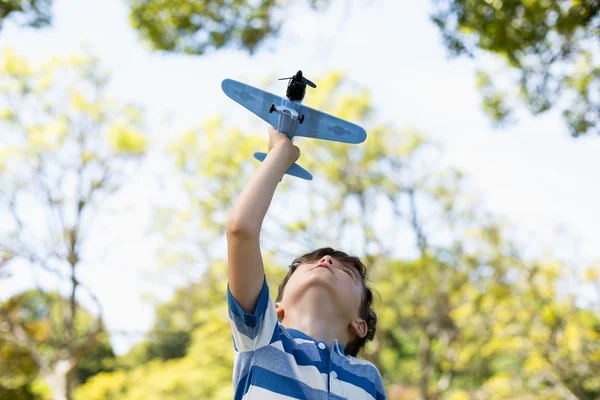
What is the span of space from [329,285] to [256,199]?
33 centimetres

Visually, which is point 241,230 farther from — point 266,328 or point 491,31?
point 491,31

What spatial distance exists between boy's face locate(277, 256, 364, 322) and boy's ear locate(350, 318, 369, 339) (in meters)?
0.01

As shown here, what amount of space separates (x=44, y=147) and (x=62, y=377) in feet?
11.1

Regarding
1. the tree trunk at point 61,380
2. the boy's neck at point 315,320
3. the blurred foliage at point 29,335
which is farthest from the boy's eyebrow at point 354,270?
the blurred foliage at point 29,335

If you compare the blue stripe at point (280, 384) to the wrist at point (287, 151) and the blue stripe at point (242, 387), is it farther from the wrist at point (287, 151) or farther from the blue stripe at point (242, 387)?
the wrist at point (287, 151)

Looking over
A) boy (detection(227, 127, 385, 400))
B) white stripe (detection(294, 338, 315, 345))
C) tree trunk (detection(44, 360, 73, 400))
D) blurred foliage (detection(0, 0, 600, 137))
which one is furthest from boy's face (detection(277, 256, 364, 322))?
tree trunk (detection(44, 360, 73, 400))

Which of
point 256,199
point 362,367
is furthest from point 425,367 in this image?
point 256,199

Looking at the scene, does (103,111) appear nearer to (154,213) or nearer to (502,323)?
(154,213)

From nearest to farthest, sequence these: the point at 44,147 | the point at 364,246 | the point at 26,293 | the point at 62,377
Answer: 1. the point at 62,377
2. the point at 44,147
3. the point at 26,293
4. the point at 364,246

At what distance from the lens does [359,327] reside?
4.40 feet

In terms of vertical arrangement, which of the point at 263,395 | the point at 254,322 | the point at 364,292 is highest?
the point at 364,292

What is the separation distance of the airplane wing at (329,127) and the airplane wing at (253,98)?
54 millimetres

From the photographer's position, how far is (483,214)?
34.9 ft

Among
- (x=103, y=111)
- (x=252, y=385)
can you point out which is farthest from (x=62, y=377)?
(x=252, y=385)
